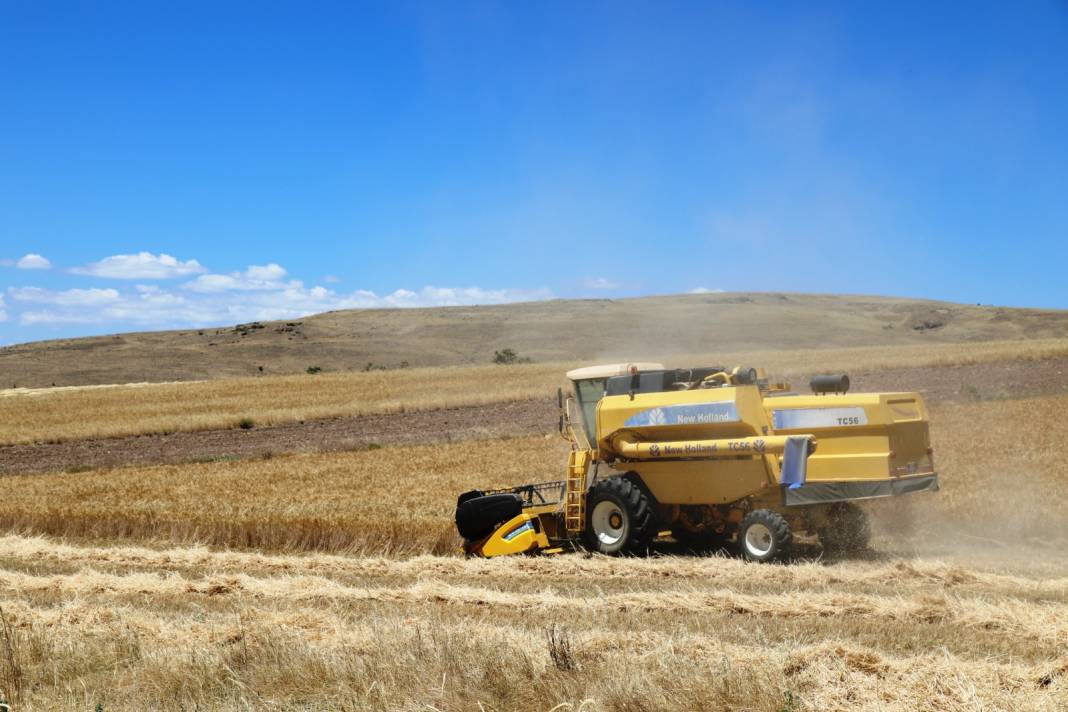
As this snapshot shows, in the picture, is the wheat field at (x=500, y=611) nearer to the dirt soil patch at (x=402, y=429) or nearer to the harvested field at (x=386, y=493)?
the harvested field at (x=386, y=493)

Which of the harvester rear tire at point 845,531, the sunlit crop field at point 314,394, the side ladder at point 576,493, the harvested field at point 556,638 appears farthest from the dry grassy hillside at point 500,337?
the harvested field at point 556,638

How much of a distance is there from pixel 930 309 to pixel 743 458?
88892mm

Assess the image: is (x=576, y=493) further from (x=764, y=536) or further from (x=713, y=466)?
(x=764, y=536)

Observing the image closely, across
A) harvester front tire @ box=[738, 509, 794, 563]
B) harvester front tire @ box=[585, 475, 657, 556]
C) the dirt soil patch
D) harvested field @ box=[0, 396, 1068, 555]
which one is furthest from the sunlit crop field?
harvester front tire @ box=[738, 509, 794, 563]

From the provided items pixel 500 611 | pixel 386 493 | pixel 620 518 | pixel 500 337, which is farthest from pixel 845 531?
pixel 500 337

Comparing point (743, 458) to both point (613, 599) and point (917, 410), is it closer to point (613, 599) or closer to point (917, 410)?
point (917, 410)

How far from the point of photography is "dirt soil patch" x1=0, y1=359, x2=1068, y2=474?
25.8 meters

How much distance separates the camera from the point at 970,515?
39.2 feet

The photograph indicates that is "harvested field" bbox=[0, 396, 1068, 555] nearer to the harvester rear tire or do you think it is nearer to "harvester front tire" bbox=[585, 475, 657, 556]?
the harvester rear tire

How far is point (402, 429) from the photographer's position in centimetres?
2947

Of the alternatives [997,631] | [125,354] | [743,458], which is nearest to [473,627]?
[997,631]

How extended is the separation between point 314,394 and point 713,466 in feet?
109

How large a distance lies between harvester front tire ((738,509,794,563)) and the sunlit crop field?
23532 millimetres

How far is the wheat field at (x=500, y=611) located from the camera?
5.09m
